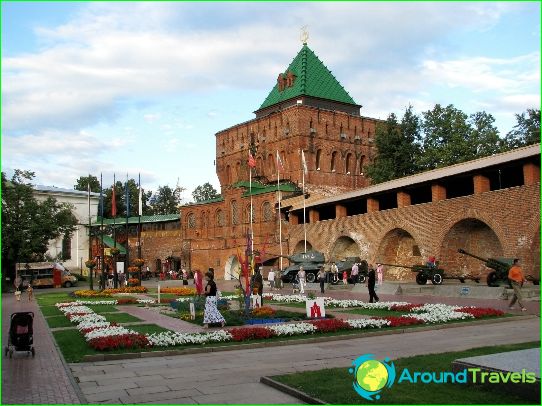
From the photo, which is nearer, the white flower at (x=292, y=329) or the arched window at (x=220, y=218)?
the white flower at (x=292, y=329)

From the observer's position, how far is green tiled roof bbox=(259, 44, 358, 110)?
58562 mm

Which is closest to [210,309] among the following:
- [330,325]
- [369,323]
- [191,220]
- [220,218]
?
[330,325]

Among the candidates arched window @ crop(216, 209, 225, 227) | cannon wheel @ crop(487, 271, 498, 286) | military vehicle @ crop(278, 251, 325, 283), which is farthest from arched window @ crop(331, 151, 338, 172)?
cannon wheel @ crop(487, 271, 498, 286)

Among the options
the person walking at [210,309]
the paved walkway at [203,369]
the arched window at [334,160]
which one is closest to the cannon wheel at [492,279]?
the paved walkway at [203,369]

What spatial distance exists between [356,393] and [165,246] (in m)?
60.2

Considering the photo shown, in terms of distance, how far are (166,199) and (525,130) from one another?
211 feet

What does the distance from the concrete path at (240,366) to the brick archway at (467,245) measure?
18.2 m

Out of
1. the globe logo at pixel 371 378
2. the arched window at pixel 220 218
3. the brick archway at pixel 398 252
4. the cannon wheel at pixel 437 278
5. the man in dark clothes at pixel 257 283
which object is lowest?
the globe logo at pixel 371 378

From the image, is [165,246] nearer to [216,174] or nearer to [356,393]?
[216,174]

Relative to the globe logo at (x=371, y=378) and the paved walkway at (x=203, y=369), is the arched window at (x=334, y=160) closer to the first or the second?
the paved walkway at (x=203, y=369)

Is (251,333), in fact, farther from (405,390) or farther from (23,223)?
(23,223)

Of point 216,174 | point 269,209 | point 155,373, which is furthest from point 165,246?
point 155,373

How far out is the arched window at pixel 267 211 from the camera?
169 ft

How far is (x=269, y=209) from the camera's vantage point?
170 ft
